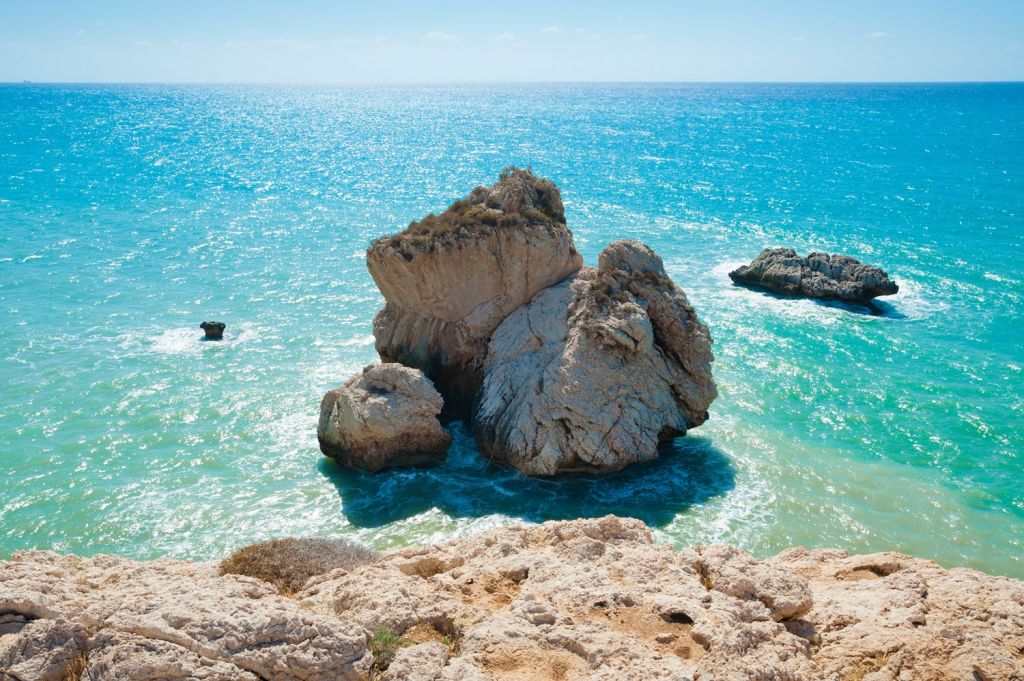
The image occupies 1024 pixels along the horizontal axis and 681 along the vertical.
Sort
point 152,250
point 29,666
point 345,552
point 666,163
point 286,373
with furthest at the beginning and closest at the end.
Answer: point 666,163
point 152,250
point 286,373
point 345,552
point 29,666

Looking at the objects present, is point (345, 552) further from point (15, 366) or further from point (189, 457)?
point (15, 366)

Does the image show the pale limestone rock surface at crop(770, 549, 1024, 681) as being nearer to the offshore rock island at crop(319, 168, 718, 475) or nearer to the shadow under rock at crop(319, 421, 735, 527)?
the shadow under rock at crop(319, 421, 735, 527)

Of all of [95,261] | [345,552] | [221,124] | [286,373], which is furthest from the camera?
[221,124]

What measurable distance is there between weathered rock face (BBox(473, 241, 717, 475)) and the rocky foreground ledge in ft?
34.8

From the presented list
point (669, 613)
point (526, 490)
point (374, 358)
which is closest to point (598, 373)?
point (526, 490)

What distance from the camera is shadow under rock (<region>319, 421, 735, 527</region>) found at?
73.5 feet

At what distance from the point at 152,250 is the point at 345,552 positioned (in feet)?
140

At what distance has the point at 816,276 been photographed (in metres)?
44.0

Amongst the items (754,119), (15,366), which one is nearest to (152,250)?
(15,366)

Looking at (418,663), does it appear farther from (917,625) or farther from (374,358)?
(374,358)

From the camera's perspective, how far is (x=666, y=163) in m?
99.2

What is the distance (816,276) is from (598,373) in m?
24.1

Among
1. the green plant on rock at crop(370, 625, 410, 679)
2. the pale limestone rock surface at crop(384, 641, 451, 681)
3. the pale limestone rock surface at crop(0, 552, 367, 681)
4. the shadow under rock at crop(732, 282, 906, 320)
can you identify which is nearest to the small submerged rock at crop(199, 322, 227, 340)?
the pale limestone rock surface at crop(0, 552, 367, 681)

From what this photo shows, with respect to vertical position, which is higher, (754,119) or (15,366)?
(754,119)
